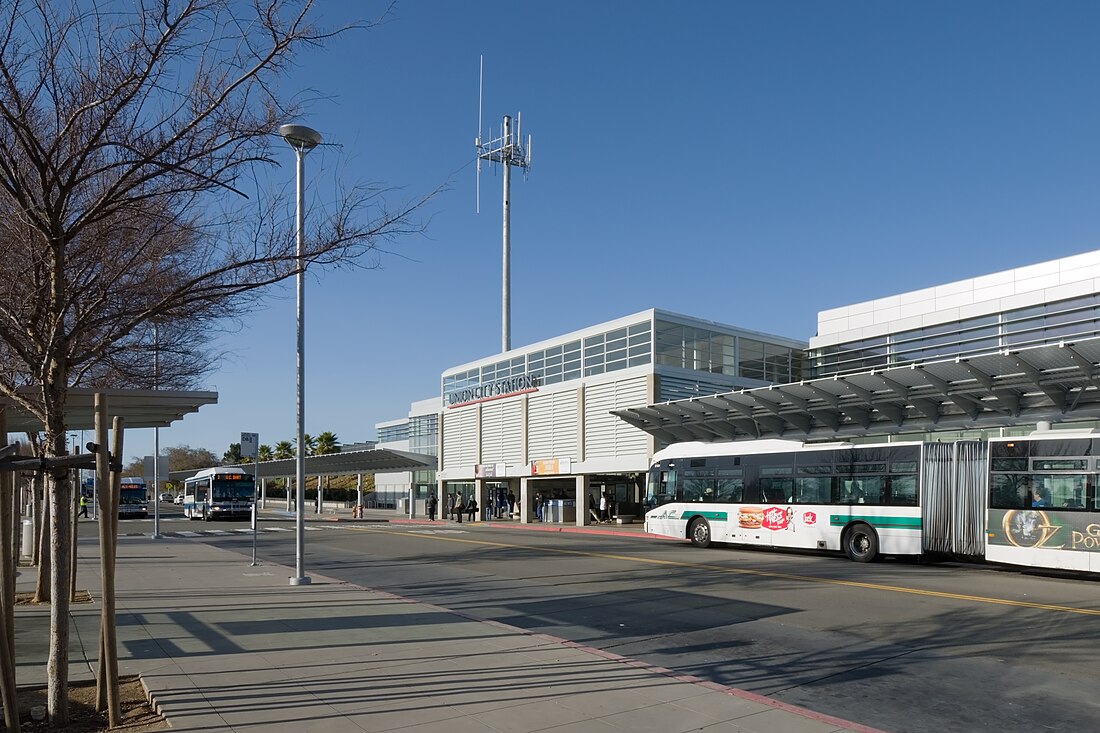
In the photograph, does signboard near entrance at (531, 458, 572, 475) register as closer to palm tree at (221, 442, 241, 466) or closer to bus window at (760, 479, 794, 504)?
bus window at (760, 479, 794, 504)

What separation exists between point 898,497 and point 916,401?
8.29 metres

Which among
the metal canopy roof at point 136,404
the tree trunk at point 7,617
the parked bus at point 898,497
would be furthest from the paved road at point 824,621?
the tree trunk at point 7,617

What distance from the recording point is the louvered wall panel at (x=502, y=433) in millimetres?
51812

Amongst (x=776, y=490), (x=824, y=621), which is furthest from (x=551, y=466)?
(x=824, y=621)

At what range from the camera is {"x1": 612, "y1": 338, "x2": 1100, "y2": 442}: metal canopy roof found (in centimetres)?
2406

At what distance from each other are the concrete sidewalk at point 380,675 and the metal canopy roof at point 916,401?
18246 millimetres

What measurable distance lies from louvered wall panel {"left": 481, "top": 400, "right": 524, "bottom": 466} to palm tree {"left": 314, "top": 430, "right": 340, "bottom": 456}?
51239 mm

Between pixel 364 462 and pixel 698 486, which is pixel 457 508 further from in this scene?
pixel 698 486

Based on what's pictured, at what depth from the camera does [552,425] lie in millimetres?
48719

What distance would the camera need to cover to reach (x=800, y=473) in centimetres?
2384

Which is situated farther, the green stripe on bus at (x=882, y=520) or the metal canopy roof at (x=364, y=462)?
the metal canopy roof at (x=364, y=462)

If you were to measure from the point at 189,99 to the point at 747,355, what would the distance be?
39.3 m

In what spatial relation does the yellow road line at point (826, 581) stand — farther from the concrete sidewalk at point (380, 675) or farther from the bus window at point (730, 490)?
the concrete sidewalk at point (380, 675)

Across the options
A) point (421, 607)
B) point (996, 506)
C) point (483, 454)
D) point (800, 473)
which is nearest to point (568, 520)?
point (483, 454)
